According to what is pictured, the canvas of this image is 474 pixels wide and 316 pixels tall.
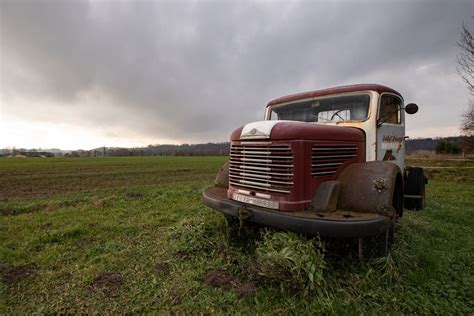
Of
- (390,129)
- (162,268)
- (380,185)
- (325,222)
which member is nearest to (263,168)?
(325,222)

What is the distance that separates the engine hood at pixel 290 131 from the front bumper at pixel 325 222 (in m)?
0.88

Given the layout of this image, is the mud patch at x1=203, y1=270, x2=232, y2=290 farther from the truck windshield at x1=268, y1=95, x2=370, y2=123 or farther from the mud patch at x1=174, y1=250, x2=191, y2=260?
the truck windshield at x1=268, y1=95, x2=370, y2=123

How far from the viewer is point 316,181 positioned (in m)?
3.19

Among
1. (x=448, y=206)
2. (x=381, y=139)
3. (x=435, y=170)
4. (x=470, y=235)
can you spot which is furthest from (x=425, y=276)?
(x=435, y=170)

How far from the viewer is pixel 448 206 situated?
24.0ft

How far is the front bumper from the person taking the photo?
2.62 meters

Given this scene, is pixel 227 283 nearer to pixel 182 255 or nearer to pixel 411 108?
pixel 182 255

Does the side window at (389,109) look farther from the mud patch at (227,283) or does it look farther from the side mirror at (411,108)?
the mud patch at (227,283)

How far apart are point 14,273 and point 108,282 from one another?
1.40 metres

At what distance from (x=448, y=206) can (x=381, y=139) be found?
195 inches

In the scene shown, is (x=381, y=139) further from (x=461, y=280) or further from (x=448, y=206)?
(x=448, y=206)

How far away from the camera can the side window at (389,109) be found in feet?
14.0

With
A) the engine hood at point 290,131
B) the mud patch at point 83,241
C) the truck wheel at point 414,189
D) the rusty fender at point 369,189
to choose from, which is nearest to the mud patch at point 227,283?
the rusty fender at point 369,189

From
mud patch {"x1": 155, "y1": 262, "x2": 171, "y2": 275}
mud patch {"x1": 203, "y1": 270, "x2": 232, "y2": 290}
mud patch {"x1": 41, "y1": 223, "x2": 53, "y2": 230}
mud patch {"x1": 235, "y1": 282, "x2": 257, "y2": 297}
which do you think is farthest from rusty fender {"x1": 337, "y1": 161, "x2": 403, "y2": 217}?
mud patch {"x1": 41, "y1": 223, "x2": 53, "y2": 230}
